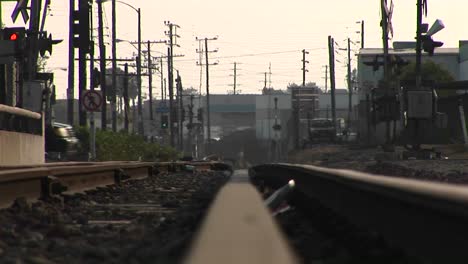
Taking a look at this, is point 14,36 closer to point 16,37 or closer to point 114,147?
point 16,37

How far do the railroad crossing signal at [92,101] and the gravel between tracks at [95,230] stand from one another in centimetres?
1805

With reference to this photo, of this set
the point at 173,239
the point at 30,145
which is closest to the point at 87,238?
the point at 173,239

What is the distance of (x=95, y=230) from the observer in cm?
850

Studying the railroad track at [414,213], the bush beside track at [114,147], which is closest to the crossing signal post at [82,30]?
the bush beside track at [114,147]

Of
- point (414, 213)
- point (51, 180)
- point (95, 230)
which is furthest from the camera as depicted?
point (51, 180)

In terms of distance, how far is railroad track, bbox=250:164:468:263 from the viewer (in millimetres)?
4301

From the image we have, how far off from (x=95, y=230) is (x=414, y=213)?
13.0 feet

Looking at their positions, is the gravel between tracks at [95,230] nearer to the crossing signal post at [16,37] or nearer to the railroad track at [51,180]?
the railroad track at [51,180]

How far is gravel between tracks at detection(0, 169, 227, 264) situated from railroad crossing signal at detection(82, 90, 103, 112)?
1805 centimetres

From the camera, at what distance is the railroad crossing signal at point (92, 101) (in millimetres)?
31125

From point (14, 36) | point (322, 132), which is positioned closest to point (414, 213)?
point (14, 36)

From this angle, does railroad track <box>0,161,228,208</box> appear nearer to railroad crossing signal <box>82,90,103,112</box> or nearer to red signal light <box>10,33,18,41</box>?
red signal light <box>10,33,18,41</box>

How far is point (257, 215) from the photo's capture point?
4379 mm

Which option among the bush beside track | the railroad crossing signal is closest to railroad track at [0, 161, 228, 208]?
the railroad crossing signal
